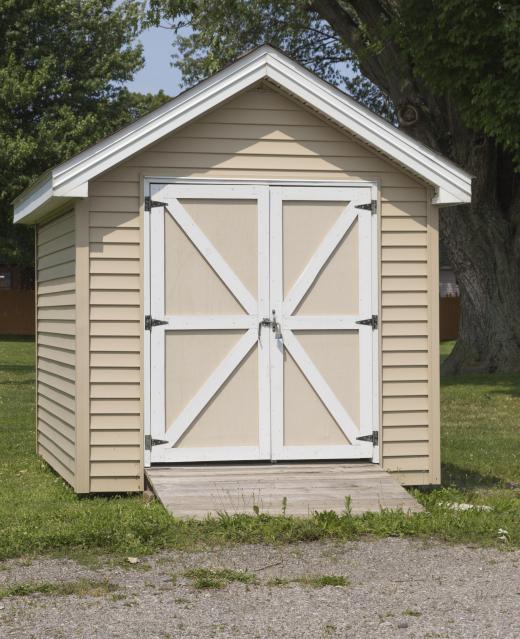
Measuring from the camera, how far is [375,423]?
10.0 meters

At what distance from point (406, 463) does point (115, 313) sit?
280 cm

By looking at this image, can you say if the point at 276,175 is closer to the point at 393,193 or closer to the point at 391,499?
the point at 393,193

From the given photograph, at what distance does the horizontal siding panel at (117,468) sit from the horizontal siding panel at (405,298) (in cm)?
254

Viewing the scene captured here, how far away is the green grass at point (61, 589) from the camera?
6.41 meters

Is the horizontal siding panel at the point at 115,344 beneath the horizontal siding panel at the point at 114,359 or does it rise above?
above

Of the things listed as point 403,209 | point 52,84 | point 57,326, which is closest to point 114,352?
→ point 57,326

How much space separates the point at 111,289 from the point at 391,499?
2.91 meters

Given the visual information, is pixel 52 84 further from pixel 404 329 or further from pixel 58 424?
pixel 404 329

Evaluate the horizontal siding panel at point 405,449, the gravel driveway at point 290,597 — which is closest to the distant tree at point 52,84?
the horizontal siding panel at point 405,449

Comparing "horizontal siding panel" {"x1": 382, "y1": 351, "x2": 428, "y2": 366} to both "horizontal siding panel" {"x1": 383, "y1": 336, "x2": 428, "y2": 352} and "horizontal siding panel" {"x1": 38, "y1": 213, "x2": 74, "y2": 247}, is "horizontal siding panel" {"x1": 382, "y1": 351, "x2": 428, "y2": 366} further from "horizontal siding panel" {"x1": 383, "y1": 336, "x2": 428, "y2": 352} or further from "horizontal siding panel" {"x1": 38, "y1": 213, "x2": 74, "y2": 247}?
"horizontal siding panel" {"x1": 38, "y1": 213, "x2": 74, "y2": 247}

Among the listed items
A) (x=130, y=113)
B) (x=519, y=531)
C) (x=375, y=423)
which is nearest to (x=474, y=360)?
(x=375, y=423)

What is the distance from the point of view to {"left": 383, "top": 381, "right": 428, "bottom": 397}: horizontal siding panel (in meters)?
10.1

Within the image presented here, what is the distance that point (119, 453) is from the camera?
9.73m

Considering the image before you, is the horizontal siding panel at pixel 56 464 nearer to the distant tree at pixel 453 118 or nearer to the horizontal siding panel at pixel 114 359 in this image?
the horizontal siding panel at pixel 114 359
